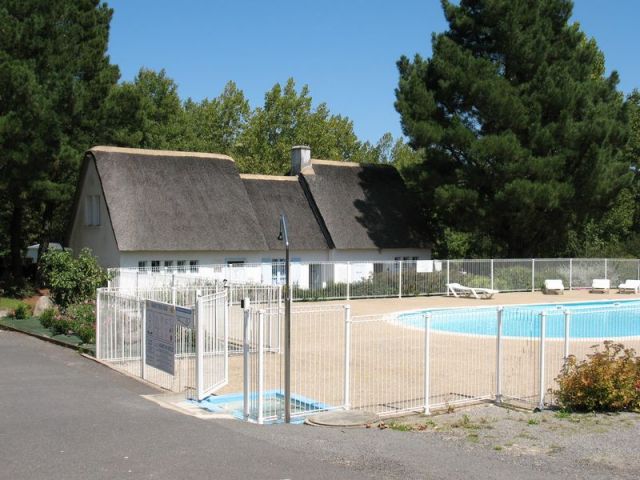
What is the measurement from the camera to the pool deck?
96.2ft

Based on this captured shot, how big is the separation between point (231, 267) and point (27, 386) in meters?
18.5

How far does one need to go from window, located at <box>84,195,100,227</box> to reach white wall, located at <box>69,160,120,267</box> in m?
0.17

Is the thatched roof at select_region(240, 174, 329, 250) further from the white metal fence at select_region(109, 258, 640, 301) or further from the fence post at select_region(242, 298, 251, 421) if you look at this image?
the fence post at select_region(242, 298, 251, 421)

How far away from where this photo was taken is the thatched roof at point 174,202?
32.8m

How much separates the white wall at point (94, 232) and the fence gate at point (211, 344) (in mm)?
19335

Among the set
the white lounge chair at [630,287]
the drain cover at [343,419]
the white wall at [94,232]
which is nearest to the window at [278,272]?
the white wall at [94,232]

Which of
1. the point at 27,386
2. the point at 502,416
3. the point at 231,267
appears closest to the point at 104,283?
the point at 231,267

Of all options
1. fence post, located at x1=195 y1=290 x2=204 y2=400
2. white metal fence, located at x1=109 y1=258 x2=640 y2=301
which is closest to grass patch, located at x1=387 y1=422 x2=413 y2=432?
fence post, located at x1=195 y1=290 x2=204 y2=400

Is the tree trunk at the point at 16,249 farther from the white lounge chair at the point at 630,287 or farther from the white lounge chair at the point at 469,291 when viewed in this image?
the white lounge chair at the point at 630,287

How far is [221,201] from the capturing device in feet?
118

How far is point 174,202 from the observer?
114 feet

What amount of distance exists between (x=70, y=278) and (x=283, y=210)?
52.1 feet

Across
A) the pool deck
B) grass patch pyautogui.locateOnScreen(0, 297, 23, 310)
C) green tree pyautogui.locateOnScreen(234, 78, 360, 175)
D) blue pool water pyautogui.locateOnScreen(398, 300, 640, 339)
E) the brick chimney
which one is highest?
green tree pyautogui.locateOnScreen(234, 78, 360, 175)

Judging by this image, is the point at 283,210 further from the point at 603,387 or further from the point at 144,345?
the point at 603,387
